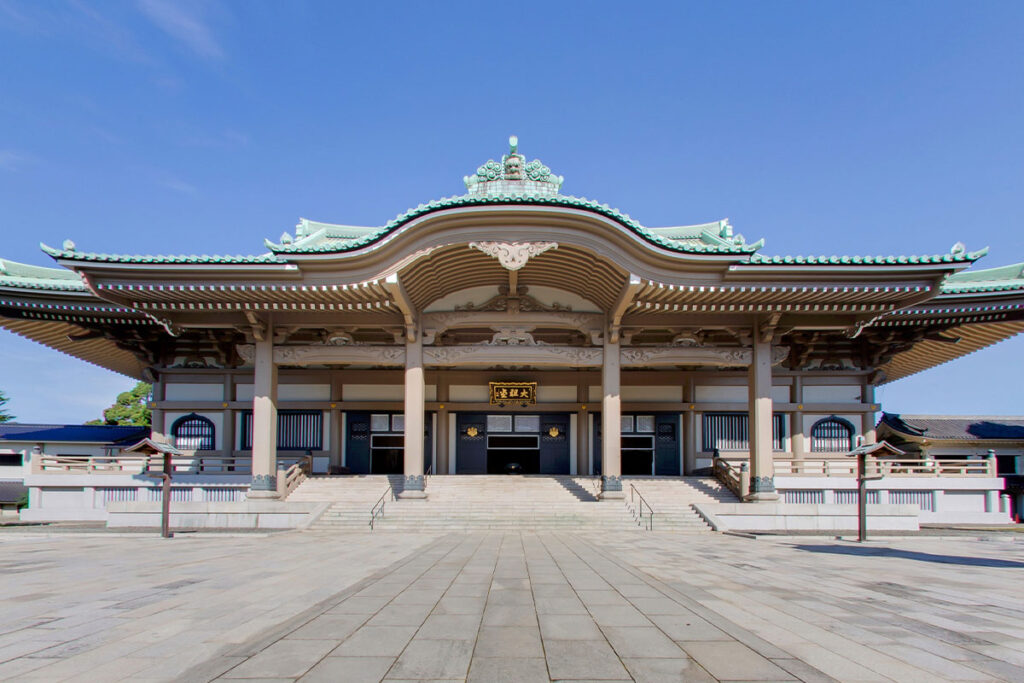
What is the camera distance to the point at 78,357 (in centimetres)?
2342

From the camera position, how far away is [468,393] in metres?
23.7

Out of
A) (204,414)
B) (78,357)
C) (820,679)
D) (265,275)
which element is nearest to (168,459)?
(265,275)

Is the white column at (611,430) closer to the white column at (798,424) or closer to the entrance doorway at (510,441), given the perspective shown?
the entrance doorway at (510,441)

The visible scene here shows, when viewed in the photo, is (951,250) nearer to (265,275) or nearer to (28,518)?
(265,275)

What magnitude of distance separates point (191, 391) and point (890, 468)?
77.1 feet

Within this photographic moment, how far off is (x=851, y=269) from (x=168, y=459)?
18.1 metres

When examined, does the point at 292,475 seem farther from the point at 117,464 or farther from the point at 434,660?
the point at 434,660

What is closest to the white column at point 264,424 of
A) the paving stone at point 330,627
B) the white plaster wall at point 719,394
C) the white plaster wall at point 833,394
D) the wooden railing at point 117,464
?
the wooden railing at point 117,464

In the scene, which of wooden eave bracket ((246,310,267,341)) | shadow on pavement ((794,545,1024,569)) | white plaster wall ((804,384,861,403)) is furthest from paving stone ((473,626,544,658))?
white plaster wall ((804,384,861,403))

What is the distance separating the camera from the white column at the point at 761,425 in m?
17.9

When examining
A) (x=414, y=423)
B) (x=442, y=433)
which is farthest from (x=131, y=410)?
(x=414, y=423)

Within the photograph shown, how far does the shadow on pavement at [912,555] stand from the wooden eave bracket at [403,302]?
38.0 ft

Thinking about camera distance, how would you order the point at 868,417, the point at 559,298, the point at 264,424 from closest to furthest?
1. the point at 264,424
2. the point at 559,298
3. the point at 868,417

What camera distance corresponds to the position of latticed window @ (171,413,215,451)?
22062 millimetres
